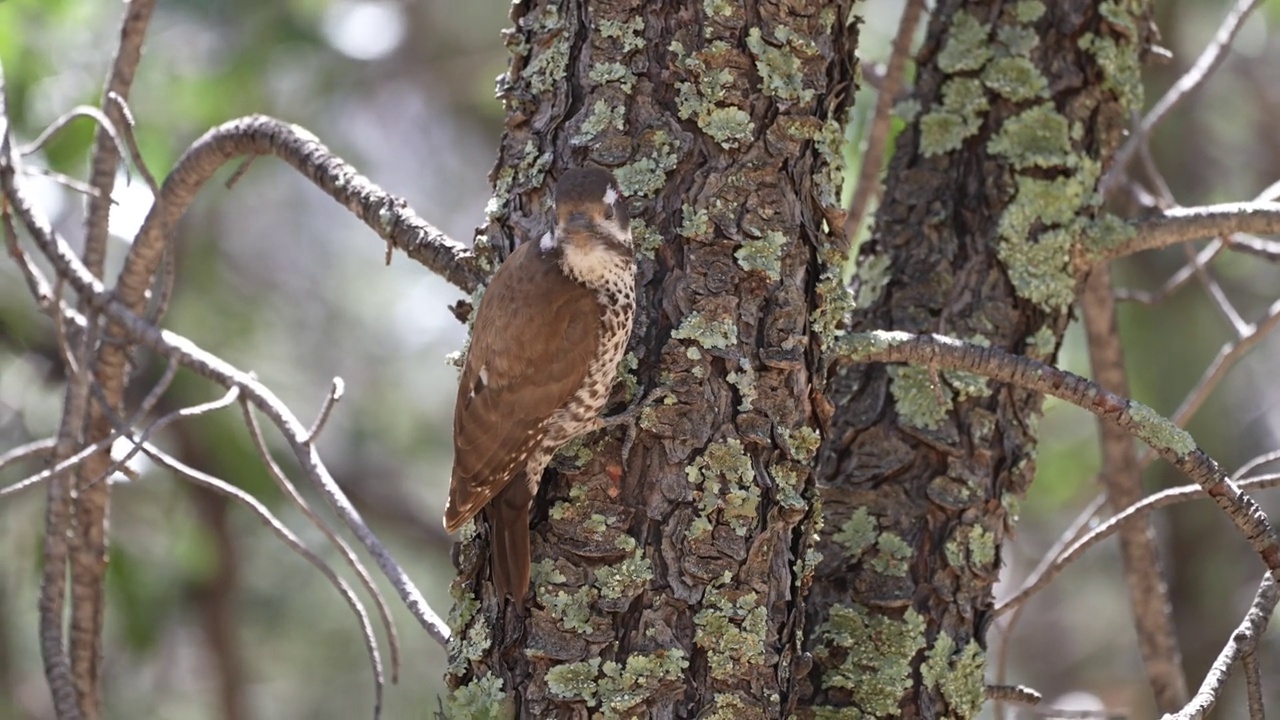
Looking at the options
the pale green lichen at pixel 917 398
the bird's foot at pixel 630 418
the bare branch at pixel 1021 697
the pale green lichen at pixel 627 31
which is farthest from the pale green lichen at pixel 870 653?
the pale green lichen at pixel 627 31

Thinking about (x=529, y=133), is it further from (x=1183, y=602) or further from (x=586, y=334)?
(x=1183, y=602)

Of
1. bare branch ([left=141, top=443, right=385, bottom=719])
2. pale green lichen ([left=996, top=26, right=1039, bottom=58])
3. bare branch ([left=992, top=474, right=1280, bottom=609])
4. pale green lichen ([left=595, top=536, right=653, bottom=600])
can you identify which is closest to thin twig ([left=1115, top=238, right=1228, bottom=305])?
pale green lichen ([left=996, top=26, right=1039, bottom=58])

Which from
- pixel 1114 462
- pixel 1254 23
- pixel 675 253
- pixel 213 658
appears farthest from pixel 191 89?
pixel 1254 23

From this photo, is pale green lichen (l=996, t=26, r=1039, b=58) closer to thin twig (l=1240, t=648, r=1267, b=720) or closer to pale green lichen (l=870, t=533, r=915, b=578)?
pale green lichen (l=870, t=533, r=915, b=578)

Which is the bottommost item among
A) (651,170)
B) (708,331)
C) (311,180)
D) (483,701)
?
(483,701)

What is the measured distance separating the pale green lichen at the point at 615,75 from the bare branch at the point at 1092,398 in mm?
645

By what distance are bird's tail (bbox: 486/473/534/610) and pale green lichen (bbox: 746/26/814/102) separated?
2.89 feet

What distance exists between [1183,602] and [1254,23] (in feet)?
9.32

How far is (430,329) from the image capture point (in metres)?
9.30

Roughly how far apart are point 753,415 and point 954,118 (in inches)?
45.9

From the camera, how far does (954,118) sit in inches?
124

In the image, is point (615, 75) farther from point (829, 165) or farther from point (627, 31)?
point (829, 165)

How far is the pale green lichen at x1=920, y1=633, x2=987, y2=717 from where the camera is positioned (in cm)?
270

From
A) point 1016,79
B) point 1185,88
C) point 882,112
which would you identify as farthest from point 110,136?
point 1185,88
